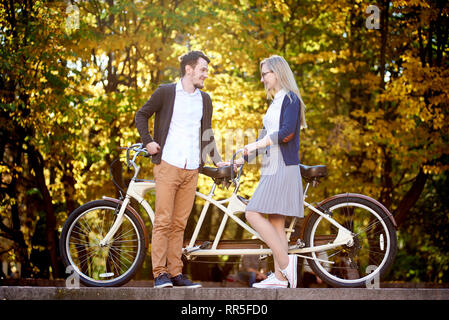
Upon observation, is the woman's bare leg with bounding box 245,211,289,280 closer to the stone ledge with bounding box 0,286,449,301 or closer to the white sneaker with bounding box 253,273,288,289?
the white sneaker with bounding box 253,273,288,289

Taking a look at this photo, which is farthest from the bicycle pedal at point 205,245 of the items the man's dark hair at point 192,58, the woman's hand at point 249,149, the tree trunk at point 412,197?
the tree trunk at point 412,197

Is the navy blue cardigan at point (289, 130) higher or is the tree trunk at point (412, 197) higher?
the navy blue cardigan at point (289, 130)

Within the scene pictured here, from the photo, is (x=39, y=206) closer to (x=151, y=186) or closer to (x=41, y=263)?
(x=41, y=263)

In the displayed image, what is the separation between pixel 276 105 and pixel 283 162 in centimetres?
54

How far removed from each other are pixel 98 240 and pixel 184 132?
53.1 inches

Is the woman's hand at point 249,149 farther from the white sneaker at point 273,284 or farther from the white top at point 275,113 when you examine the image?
the white sneaker at point 273,284

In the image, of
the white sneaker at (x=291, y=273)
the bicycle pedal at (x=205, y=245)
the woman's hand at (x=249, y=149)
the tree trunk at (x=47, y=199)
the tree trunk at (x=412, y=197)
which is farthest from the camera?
the tree trunk at (x=412, y=197)

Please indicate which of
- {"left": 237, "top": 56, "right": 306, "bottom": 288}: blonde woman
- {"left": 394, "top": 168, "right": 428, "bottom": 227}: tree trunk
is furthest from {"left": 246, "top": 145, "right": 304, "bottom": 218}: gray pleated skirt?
{"left": 394, "top": 168, "right": 428, "bottom": 227}: tree trunk

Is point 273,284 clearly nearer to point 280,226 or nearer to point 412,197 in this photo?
point 280,226

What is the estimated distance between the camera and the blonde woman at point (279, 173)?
189 inches

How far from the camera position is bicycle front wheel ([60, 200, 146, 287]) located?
193 inches

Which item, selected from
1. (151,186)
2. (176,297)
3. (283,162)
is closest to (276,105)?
(283,162)

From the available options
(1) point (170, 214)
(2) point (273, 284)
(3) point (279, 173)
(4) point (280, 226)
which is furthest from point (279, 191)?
(1) point (170, 214)

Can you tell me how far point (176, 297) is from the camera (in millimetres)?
4043
